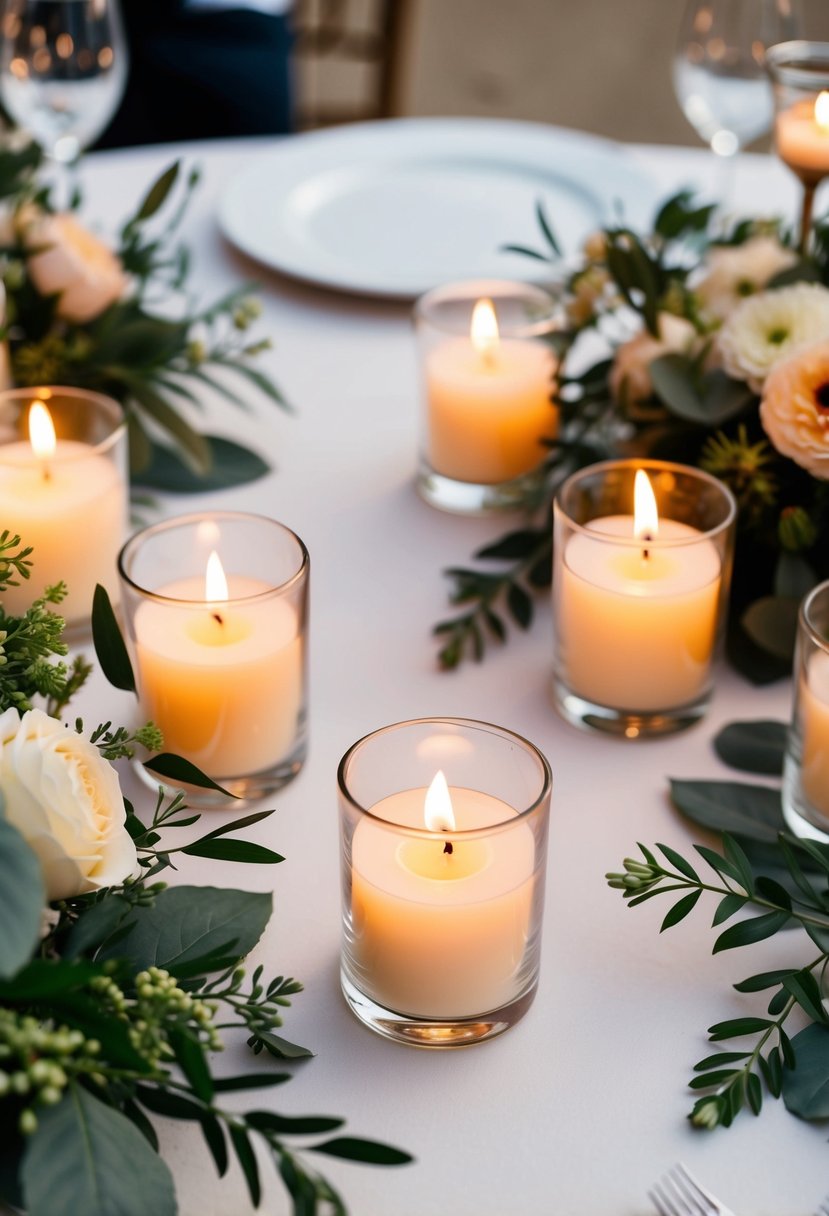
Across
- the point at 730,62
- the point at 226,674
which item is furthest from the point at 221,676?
the point at 730,62

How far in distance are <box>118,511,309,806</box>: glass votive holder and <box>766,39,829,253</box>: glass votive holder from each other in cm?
62

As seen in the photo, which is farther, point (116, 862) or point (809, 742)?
point (809, 742)

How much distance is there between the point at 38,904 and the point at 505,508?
2.53ft

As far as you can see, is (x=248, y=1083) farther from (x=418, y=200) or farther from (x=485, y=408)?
(x=418, y=200)

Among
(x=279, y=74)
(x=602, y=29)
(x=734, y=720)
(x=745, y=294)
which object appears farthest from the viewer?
(x=602, y=29)

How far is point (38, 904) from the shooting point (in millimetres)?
553

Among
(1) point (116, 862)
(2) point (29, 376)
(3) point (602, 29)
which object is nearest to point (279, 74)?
(2) point (29, 376)

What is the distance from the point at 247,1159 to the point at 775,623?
1.99 ft

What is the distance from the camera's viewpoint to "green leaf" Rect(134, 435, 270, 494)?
1242 mm

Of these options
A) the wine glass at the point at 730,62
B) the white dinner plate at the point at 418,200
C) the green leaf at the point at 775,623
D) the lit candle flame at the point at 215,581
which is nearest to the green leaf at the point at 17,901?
the lit candle flame at the point at 215,581

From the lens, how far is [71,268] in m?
1.21

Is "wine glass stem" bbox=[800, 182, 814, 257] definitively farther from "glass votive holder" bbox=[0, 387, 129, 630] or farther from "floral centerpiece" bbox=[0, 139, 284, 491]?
"glass votive holder" bbox=[0, 387, 129, 630]

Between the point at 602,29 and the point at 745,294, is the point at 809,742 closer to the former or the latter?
the point at 745,294

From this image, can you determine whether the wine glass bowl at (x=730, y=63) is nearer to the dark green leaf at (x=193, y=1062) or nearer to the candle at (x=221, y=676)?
the candle at (x=221, y=676)
